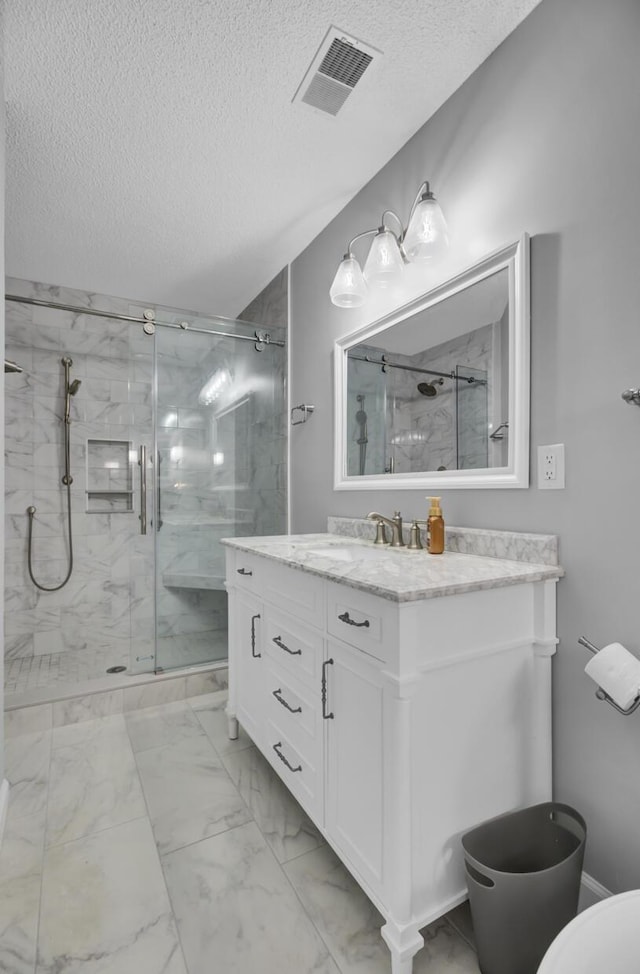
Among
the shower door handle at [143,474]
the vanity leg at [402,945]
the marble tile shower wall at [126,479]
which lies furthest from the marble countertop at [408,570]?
the shower door handle at [143,474]

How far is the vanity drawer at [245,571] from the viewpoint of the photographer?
172 cm

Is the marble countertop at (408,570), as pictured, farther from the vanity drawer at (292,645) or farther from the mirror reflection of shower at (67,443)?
the mirror reflection of shower at (67,443)

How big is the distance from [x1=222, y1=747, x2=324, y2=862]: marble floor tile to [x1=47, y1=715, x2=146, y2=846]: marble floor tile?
0.36 m

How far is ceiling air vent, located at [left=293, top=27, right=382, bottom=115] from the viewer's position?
4.65 feet

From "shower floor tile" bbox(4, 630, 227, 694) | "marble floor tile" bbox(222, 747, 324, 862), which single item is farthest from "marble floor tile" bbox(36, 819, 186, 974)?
"shower floor tile" bbox(4, 630, 227, 694)

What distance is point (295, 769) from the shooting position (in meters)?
1.43

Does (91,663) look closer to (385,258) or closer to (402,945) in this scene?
(402,945)

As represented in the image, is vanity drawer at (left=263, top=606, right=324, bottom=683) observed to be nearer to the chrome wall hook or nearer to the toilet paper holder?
the toilet paper holder

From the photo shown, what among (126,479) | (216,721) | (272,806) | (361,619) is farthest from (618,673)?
(126,479)

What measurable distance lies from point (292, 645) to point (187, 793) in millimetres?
750

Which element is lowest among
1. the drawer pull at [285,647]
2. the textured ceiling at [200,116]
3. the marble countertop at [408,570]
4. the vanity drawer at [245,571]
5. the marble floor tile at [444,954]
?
the marble floor tile at [444,954]

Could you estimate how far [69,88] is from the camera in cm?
155

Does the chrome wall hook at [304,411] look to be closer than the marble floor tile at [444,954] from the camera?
No

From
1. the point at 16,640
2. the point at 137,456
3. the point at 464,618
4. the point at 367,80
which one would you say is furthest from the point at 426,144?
the point at 16,640
